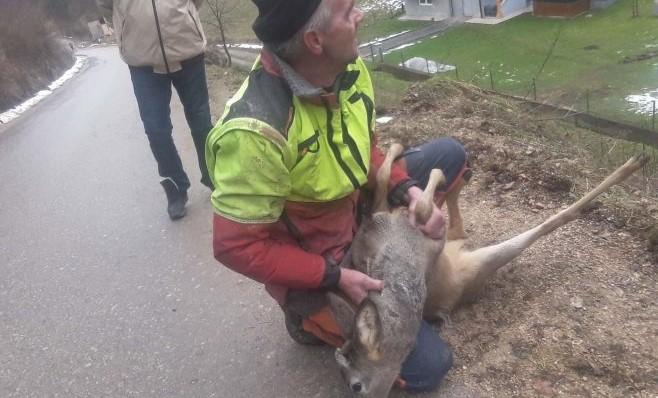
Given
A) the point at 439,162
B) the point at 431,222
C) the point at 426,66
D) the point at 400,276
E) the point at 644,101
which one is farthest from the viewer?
the point at 426,66

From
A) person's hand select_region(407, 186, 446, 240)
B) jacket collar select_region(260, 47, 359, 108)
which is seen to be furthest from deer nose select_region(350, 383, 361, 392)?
jacket collar select_region(260, 47, 359, 108)

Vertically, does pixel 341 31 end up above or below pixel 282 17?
below

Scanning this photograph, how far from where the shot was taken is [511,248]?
10.5ft

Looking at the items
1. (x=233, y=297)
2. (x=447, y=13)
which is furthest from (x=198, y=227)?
(x=447, y=13)

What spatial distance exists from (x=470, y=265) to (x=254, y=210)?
125 centimetres

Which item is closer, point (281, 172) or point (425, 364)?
point (281, 172)

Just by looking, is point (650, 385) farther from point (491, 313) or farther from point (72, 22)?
point (72, 22)

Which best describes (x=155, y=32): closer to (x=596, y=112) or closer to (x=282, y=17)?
(x=282, y=17)

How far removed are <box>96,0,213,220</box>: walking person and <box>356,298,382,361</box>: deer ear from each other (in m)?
2.83

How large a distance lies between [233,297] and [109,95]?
1041 cm

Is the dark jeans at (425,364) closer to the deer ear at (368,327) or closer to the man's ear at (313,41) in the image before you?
the deer ear at (368,327)

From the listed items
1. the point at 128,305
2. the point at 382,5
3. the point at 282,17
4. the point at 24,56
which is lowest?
the point at 382,5

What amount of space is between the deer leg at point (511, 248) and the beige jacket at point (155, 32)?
2588 millimetres

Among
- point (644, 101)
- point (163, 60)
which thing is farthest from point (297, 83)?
point (644, 101)
